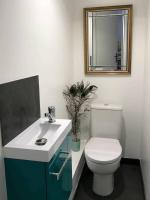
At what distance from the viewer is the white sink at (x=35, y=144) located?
4.33 feet

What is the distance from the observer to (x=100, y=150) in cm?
239

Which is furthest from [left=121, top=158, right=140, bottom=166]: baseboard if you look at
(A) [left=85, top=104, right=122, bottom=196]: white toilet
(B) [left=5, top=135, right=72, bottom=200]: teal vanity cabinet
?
(B) [left=5, top=135, right=72, bottom=200]: teal vanity cabinet

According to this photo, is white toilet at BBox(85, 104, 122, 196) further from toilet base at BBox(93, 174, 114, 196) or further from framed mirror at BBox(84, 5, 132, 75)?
framed mirror at BBox(84, 5, 132, 75)

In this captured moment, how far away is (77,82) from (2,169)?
5.92ft

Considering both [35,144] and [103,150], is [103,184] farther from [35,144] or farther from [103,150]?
[35,144]

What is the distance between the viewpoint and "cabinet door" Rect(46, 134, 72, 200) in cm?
141

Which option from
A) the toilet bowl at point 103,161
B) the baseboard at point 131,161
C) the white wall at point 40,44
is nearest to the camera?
the white wall at point 40,44

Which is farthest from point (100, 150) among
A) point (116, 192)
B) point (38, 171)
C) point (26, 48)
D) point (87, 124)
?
point (26, 48)

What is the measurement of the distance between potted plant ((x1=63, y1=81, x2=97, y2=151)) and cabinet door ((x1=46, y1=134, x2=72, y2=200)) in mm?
940

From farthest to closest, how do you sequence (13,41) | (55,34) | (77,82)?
(77,82)
(55,34)
(13,41)

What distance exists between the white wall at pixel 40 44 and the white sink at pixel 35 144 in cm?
16

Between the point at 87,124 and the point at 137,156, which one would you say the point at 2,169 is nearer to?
the point at 87,124

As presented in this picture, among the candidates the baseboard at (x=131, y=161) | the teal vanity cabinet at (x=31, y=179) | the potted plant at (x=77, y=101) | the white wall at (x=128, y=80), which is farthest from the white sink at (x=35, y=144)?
the baseboard at (x=131, y=161)

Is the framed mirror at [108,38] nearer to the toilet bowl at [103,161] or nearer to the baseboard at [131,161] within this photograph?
the toilet bowl at [103,161]
